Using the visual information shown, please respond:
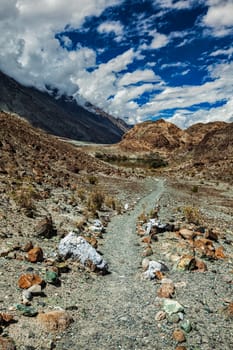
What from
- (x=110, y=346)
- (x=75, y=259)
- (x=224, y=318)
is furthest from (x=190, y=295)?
(x=75, y=259)

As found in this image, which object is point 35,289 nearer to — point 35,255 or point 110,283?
point 35,255

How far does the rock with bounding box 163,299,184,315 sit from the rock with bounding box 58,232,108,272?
2674mm

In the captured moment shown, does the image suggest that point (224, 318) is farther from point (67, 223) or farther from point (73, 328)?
point (67, 223)

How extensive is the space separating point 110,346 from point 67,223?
9.21m

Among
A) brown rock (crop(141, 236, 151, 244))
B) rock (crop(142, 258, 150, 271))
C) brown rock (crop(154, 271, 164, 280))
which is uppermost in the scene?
brown rock (crop(141, 236, 151, 244))

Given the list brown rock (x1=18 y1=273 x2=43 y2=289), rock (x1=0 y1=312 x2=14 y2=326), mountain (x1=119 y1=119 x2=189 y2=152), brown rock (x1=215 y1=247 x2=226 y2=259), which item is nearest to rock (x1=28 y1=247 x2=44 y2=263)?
brown rock (x1=18 y1=273 x2=43 y2=289)

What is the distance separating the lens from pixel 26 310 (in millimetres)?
7023

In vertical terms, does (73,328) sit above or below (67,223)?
below

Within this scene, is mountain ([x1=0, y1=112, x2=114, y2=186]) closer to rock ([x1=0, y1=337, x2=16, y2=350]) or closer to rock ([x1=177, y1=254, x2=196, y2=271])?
rock ([x1=177, y1=254, x2=196, y2=271])

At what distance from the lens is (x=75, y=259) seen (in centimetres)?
1048

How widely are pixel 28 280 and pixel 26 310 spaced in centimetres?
125

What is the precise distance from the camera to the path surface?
6605mm

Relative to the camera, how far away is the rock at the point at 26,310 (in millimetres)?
6950

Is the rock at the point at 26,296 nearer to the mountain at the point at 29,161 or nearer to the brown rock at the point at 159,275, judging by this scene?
the brown rock at the point at 159,275
